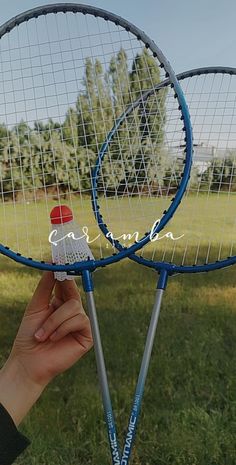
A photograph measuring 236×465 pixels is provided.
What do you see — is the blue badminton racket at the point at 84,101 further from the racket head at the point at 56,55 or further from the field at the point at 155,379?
the field at the point at 155,379

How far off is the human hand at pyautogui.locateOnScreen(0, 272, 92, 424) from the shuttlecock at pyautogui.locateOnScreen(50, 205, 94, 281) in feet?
0.11

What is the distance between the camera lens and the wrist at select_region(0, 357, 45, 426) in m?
1.00

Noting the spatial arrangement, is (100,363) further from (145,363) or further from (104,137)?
(104,137)

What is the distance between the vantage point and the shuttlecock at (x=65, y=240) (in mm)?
1036

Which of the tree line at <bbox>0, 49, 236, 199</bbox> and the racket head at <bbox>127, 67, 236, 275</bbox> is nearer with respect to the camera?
the racket head at <bbox>127, 67, 236, 275</bbox>

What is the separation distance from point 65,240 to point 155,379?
128 cm

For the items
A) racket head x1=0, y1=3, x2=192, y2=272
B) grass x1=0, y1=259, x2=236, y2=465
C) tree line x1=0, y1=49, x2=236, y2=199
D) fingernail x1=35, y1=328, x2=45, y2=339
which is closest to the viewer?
fingernail x1=35, y1=328, x2=45, y2=339

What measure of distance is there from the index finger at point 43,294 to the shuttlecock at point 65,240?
0.01 metres

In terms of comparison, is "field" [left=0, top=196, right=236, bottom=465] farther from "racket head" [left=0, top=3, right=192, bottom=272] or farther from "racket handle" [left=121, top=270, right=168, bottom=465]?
"racket head" [left=0, top=3, right=192, bottom=272]

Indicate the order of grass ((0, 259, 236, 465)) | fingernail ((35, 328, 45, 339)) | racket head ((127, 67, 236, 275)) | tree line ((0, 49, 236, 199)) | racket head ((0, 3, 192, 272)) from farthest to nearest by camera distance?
1. grass ((0, 259, 236, 465))
2. tree line ((0, 49, 236, 199))
3. racket head ((127, 67, 236, 275))
4. racket head ((0, 3, 192, 272))
5. fingernail ((35, 328, 45, 339))

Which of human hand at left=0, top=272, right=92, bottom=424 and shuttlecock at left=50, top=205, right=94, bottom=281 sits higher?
shuttlecock at left=50, top=205, right=94, bottom=281

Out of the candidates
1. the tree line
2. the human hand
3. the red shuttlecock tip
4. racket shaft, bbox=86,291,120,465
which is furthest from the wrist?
the tree line

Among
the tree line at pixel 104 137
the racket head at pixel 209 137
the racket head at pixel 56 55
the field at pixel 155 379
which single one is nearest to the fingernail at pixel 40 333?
the racket head at pixel 56 55

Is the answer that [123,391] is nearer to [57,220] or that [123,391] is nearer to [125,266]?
[125,266]
